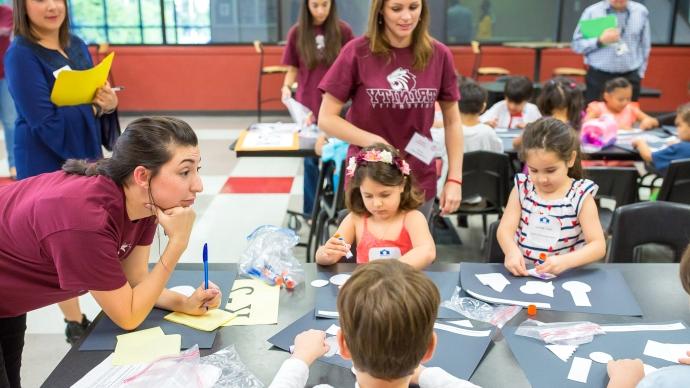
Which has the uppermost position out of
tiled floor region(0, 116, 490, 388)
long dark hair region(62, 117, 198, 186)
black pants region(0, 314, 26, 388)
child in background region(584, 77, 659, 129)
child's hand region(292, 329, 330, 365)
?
long dark hair region(62, 117, 198, 186)

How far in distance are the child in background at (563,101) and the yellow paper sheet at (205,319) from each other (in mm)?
2688

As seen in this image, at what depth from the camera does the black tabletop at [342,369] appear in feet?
4.12

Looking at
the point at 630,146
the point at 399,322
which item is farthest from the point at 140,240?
the point at 630,146

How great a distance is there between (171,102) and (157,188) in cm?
677

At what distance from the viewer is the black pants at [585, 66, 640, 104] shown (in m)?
5.46

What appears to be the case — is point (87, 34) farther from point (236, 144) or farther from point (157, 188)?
point (157, 188)

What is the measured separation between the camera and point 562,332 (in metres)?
1.40

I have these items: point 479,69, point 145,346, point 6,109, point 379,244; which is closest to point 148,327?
point 145,346

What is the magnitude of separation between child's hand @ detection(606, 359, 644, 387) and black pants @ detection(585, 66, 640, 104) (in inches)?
185

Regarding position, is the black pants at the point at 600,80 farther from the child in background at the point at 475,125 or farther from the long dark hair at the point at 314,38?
the long dark hair at the point at 314,38

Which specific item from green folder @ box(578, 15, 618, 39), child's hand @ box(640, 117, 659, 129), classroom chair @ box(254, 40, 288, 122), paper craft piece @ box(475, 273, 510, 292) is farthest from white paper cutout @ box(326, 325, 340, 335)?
classroom chair @ box(254, 40, 288, 122)

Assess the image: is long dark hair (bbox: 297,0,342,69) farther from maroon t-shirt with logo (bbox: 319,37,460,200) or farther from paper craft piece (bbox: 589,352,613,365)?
paper craft piece (bbox: 589,352,613,365)

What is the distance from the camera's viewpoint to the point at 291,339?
1396 mm

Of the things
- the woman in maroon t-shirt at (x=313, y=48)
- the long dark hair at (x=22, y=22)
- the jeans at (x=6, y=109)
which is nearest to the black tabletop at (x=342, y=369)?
the long dark hair at (x=22, y=22)
